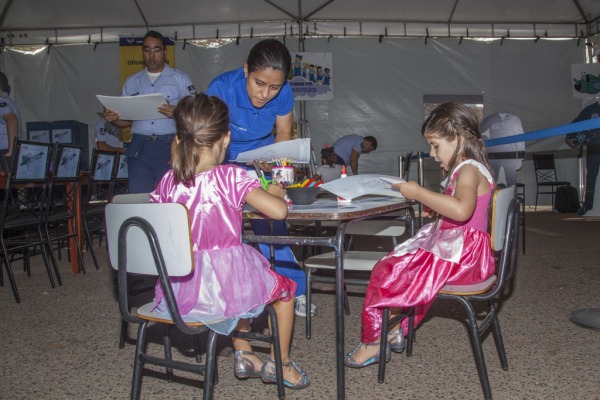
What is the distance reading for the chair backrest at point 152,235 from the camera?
50.3 inches

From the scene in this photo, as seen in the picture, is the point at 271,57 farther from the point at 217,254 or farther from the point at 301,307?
the point at 301,307

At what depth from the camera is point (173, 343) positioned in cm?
236

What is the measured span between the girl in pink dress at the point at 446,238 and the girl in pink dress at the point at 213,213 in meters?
0.42

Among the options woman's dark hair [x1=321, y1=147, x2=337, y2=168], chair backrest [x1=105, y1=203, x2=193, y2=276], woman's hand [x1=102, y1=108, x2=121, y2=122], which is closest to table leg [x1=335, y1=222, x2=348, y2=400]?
chair backrest [x1=105, y1=203, x2=193, y2=276]

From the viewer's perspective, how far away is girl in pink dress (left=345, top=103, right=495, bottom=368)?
1650mm

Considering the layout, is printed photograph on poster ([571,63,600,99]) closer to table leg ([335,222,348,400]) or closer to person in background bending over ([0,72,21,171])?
person in background bending over ([0,72,21,171])

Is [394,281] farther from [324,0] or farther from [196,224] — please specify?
[324,0]

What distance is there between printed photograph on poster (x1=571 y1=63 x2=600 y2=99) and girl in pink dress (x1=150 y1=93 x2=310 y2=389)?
28.2 feet

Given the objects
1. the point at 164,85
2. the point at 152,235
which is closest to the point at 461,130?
the point at 152,235

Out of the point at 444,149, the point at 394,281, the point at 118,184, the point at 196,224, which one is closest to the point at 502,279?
the point at 394,281

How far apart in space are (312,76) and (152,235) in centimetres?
721

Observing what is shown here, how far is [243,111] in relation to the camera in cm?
A: 245

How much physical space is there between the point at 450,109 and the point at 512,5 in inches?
282

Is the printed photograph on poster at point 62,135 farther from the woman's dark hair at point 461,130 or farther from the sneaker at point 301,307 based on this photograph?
the woman's dark hair at point 461,130
